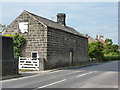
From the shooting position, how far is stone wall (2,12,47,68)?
24.9 m

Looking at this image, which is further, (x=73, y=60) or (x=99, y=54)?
(x=99, y=54)

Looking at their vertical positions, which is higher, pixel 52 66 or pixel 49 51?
pixel 49 51

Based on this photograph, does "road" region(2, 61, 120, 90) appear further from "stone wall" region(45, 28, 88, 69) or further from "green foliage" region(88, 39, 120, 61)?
"green foliage" region(88, 39, 120, 61)

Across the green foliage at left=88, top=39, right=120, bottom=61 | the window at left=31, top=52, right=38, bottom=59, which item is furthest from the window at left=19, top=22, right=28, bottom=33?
the green foliage at left=88, top=39, right=120, bottom=61

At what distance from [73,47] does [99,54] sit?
63.2ft

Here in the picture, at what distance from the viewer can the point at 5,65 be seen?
16156mm

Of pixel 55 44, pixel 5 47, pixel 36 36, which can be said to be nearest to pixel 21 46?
pixel 36 36

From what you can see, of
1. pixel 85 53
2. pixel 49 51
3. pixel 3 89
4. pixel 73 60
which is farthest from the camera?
pixel 85 53

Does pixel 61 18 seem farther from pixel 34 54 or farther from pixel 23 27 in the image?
pixel 34 54

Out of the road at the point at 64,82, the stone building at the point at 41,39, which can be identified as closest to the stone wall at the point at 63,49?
the stone building at the point at 41,39

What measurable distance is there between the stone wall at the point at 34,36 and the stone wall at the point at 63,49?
0.61 metres

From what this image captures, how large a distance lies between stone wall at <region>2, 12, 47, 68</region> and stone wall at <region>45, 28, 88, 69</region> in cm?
61

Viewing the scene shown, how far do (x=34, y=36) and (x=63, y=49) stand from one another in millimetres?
5657

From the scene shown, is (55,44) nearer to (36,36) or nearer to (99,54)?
(36,36)
